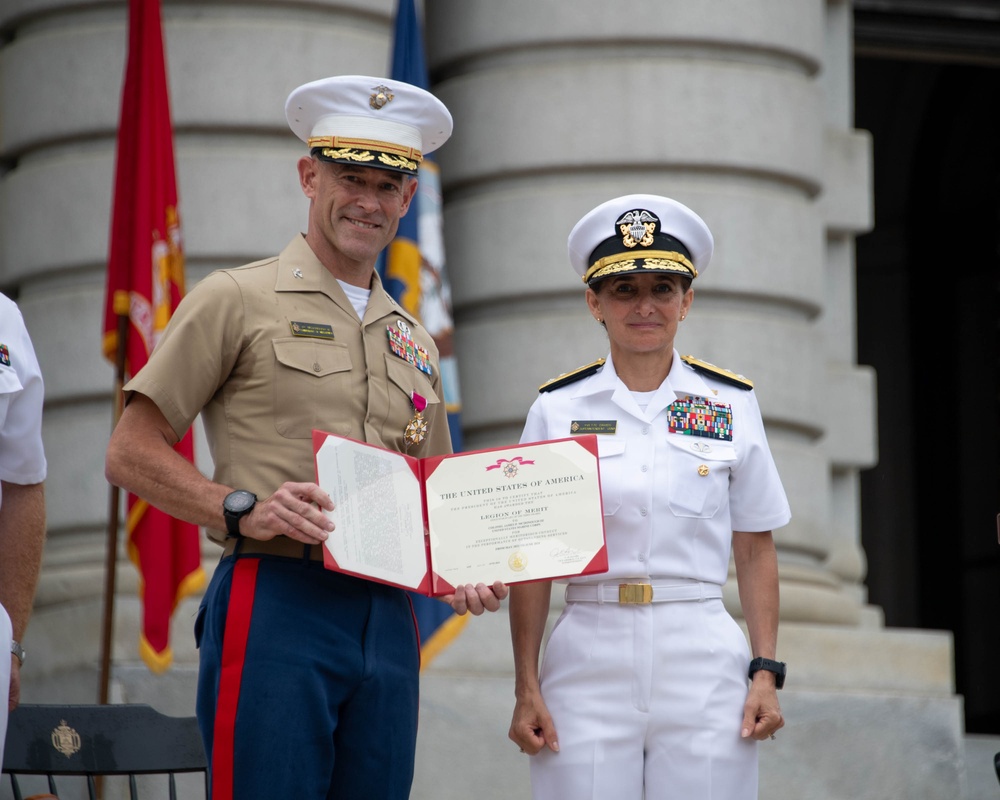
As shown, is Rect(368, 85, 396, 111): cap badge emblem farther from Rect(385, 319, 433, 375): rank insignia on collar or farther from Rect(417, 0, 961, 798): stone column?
Rect(417, 0, 961, 798): stone column

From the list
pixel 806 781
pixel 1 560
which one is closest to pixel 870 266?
pixel 806 781

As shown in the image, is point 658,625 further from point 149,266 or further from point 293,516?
point 149,266

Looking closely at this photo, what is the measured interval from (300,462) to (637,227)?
102cm

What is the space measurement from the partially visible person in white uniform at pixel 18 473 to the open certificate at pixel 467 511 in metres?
0.67

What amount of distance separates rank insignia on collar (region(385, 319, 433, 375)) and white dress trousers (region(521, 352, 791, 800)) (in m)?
0.32

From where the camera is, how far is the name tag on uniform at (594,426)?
4.07 meters

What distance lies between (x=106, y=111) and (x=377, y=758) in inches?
162

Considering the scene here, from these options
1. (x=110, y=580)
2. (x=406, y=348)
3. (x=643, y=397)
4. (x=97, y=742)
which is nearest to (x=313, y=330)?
(x=406, y=348)

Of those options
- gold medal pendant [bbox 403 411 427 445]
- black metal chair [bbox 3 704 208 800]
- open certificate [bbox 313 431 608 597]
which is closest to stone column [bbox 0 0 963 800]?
black metal chair [bbox 3 704 208 800]

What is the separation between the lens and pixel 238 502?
3555 millimetres

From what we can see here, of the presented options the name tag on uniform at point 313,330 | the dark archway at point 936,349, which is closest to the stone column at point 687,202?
the name tag on uniform at point 313,330

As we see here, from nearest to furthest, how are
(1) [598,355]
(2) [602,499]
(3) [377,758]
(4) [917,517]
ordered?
1. (3) [377,758]
2. (2) [602,499]
3. (1) [598,355]
4. (4) [917,517]

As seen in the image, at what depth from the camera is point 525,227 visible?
7.28 meters

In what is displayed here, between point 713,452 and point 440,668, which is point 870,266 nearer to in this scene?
point 440,668
